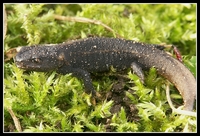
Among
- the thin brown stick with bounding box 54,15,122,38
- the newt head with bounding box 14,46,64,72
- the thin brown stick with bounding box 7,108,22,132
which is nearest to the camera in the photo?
the thin brown stick with bounding box 7,108,22,132

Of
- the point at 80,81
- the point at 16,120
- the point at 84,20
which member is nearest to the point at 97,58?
the point at 80,81

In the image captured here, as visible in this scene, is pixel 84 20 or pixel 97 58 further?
pixel 84 20

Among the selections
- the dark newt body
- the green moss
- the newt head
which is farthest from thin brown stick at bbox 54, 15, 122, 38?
the newt head

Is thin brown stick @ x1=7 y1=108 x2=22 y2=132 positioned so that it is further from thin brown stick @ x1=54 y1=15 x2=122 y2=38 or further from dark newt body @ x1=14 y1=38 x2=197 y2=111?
thin brown stick @ x1=54 y1=15 x2=122 y2=38

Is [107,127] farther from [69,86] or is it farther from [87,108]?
[69,86]

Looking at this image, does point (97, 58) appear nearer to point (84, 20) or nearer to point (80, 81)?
point (80, 81)

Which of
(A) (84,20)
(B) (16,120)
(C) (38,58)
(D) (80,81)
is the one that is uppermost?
(A) (84,20)

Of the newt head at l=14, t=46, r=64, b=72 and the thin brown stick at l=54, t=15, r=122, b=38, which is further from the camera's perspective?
the thin brown stick at l=54, t=15, r=122, b=38
